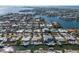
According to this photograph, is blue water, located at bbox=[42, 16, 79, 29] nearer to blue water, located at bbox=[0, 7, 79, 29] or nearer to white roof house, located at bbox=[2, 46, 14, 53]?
blue water, located at bbox=[0, 7, 79, 29]

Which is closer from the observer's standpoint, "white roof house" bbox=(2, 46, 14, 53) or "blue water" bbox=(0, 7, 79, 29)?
"white roof house" bbox=(2, 46, 14, 53)

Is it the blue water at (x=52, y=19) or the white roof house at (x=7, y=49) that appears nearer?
the white roof house at (x=7, y=49)

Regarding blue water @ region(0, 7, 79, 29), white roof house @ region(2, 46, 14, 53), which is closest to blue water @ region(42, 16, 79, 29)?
blue water @ region(0, 7, 79, 29)

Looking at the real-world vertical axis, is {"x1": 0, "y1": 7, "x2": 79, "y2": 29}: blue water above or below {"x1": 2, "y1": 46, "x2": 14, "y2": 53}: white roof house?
above

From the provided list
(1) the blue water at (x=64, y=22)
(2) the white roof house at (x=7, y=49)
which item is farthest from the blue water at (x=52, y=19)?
(2) the white roof house at (x=7, y=49)

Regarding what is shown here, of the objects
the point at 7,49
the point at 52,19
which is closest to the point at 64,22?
the point at 52,19

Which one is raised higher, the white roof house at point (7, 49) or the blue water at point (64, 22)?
the blue water at point (64, 22)

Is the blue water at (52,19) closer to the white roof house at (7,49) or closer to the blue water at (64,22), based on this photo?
the blue water at (64,22)

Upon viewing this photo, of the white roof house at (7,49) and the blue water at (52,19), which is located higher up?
the blue water at (52,19)

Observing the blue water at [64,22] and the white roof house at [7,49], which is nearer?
the white roof house at [7,49]

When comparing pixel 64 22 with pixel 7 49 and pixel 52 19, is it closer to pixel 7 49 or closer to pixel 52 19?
pixel 52 19
